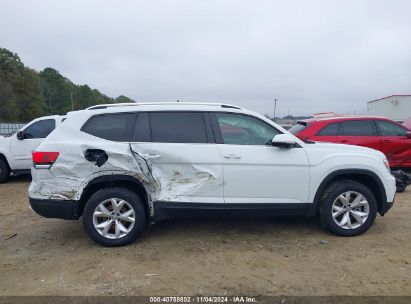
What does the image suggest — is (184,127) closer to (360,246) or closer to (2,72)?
(360,246)

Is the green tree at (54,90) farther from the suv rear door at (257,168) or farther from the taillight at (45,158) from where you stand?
the suv rear door at (257,168)

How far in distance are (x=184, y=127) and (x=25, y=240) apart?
2.72 metres

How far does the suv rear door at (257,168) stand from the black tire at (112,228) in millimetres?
1125

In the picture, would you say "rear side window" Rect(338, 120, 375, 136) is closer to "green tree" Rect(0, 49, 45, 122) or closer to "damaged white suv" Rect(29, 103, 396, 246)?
"damaged white suv" Rect(29, 103, 396, 246)

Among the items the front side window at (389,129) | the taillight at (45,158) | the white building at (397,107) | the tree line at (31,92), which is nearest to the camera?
the taillight at (45,158)

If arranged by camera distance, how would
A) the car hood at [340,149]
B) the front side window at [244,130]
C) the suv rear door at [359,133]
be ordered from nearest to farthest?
1. the front side window at [244,130]
2. the car hood at [340,149]
3. the suv rear door at [359,133]

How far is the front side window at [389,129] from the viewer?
908cm

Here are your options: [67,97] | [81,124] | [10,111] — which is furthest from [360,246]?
[67,97]

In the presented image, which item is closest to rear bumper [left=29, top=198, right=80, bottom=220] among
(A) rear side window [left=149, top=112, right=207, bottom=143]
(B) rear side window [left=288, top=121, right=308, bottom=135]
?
(A) rear side window [left=149, top=112, right=207, bottom=143]

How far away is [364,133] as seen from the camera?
8.91m

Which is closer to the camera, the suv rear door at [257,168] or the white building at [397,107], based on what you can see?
the suv rear door at [257,168]

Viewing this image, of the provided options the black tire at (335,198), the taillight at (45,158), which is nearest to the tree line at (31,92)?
the taillight at (45,158)

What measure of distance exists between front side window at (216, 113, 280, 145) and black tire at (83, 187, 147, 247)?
4.62 feet

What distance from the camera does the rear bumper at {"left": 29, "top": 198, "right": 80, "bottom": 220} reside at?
488 cm
